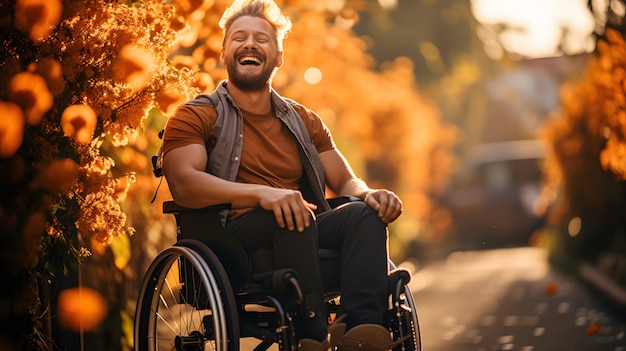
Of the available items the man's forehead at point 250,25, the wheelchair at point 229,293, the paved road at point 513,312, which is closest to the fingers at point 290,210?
the wheelchair at point 229,293

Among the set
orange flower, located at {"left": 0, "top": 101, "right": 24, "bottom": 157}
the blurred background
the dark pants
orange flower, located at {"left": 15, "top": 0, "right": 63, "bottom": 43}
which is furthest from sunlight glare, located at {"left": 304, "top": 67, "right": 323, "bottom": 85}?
orange flower, located at {"left": 0, "top": 101, "right": 24, "bottom": 157}

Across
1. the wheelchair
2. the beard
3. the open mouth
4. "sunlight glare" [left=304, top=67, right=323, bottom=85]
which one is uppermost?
"sunlight glare" [left=304, top=67, right=323, bottom=85]

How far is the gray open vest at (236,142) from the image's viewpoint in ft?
13.1

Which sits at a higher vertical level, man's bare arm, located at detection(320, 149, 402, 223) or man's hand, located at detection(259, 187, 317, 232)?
man's bare arm, located at detection(320, 149, 402, 223)

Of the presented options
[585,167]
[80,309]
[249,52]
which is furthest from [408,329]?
[585,167]

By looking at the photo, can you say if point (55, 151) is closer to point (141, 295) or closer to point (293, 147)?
point (141, 295)

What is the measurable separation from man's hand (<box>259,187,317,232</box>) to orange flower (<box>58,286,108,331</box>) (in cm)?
130

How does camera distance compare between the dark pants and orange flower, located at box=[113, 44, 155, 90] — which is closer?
the dark pants

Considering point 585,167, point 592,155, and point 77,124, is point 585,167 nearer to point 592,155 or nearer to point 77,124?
point 592,155

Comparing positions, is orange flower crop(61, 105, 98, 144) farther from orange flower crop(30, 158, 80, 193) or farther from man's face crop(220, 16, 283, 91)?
man's face crop(220, 16, 283, 91)

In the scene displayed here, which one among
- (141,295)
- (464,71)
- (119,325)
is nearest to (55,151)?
(141,295)

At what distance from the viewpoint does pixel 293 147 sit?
4277mm

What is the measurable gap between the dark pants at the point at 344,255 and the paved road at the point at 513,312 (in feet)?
8.12

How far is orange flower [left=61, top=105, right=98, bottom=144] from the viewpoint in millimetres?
3688
